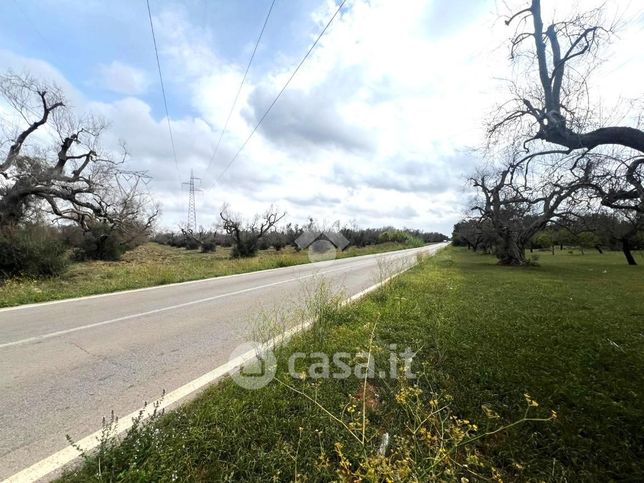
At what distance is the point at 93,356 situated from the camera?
4.05 meters

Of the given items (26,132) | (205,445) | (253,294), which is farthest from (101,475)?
(26,132)

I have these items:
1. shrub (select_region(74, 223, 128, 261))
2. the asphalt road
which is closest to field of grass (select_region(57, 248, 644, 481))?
the asphalt road

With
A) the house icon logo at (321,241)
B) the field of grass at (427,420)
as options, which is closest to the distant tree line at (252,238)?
the house icon logo at (321,241)

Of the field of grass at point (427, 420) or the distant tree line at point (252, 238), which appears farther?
the distant tree line at point (252, 238)

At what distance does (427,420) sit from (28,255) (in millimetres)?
16310

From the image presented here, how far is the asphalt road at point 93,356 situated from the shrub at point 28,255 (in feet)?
21.6

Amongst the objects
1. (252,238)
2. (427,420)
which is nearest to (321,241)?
Answer: (252,238)

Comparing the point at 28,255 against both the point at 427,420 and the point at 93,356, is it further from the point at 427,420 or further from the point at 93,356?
the point at 427,420

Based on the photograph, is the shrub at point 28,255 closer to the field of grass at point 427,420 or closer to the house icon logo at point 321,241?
the field of grass at point 427,420

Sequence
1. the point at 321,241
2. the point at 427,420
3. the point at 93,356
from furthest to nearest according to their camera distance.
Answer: the point at 321,241 → the point at 93,356 → the point at 427,420

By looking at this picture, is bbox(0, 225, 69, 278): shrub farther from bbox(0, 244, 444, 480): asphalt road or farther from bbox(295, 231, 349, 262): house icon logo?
bbox(295, 231, 349, 262): house icon logo

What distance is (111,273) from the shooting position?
1325 cm

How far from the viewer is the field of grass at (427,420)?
198 cm

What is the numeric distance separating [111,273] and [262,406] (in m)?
14.2
